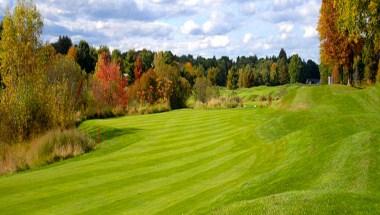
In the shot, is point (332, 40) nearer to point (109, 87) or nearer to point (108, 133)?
point (109, 87)

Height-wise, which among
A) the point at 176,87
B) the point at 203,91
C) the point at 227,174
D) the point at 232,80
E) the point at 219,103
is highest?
the point at 232,80

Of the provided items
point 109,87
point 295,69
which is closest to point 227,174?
point 109,87

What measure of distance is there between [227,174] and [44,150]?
11941mm

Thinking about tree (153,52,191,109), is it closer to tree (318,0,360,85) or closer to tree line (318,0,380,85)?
tree line (318,0,380,85)

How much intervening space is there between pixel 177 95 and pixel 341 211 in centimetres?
5618

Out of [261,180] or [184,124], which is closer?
[261,180]

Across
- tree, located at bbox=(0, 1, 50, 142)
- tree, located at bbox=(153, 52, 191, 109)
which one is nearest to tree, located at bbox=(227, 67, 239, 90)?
tree, located at bbox=(153, 52, 191, 109)

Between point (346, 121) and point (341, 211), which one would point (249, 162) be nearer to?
point (346, 121)

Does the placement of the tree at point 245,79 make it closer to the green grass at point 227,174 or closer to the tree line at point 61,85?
the tree line at point 61,85

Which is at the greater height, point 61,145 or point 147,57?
point 147,57

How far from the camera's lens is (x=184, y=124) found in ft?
114

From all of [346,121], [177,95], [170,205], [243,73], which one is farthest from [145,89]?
[243,73]

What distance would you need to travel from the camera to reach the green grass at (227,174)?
1072 centimetres

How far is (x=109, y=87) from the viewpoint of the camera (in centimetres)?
6141
